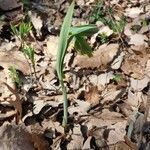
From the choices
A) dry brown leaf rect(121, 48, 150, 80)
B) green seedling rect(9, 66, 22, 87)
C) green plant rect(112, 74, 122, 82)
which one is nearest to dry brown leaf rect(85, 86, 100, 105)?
green plant rect(112, 74, 122, 82)

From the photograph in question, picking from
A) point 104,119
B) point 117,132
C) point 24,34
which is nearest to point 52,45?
point 24,34

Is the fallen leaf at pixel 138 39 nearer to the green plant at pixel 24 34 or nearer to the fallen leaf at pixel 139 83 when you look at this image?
the fallen leaf at pixel 139 83

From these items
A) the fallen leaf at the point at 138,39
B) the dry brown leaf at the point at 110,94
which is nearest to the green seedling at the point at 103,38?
the fallen leaf at the point at 138,39

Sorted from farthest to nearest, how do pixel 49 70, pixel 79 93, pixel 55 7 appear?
1. pixel 55 7
2. pixel 49 70
3. pixel 79 93

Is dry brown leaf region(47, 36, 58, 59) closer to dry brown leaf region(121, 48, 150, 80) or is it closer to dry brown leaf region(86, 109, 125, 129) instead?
dry brown leaf region(121, 48, 150, 80)

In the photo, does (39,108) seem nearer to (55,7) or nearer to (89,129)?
(89,129)

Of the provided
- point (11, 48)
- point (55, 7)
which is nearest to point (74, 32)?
point (11, 48)

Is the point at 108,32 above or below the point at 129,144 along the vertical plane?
above
